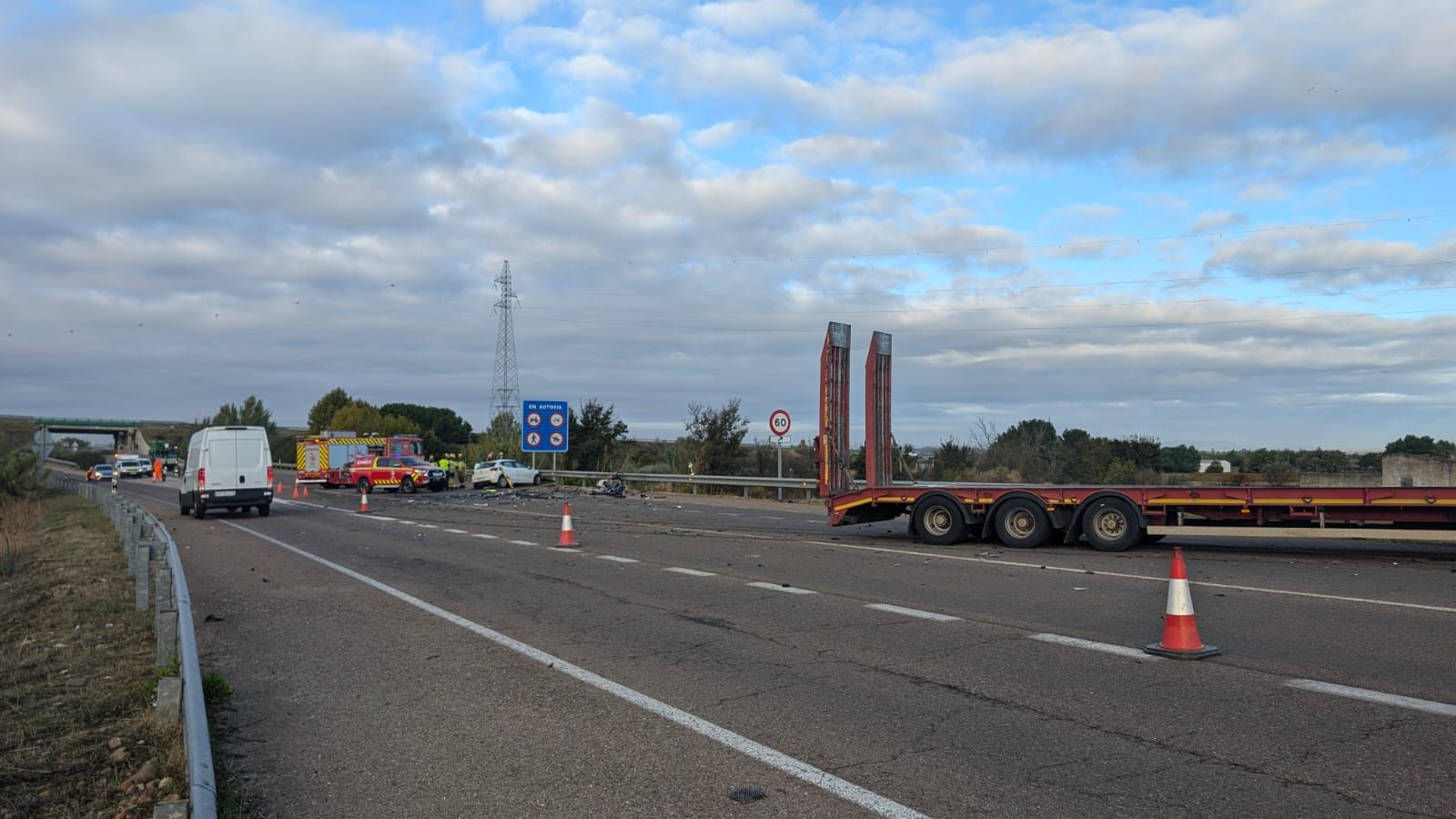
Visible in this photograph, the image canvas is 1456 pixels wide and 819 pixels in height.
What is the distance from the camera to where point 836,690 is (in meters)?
7.20

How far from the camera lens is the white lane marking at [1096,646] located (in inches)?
320

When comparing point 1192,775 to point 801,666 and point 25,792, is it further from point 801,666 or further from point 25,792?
point 25,792

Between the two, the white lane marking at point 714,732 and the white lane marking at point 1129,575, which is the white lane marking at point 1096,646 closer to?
the white lane marking at point 714,732

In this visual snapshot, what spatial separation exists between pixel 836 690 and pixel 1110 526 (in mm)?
10657

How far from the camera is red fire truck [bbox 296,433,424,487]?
48791 millimetres

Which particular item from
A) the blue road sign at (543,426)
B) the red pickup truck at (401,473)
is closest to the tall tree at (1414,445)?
the blue road sign at (543,426)

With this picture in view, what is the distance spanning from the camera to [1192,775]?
5.26 m

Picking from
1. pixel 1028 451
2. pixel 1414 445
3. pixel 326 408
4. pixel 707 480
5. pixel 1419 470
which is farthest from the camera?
pixel 326 408

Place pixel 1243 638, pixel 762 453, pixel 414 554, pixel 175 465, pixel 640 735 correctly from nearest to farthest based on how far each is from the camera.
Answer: pixel 640 735 → pixel 1243 638 → pixel 414 554 → pixel 762 453 → pixel 175 465

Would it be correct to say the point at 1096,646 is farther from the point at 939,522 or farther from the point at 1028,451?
the point at 1028,451

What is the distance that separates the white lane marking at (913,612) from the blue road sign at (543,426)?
104 feet

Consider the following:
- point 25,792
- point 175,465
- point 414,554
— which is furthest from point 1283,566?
point 175,465

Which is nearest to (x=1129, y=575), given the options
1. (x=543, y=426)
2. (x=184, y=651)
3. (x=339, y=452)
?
(x=184, y=651)

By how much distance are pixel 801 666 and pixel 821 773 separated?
2.61 meters
